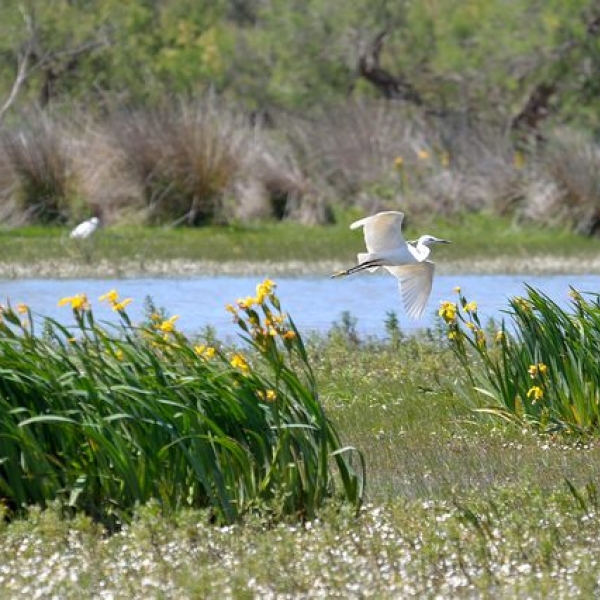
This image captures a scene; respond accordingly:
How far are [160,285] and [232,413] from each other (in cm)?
1321

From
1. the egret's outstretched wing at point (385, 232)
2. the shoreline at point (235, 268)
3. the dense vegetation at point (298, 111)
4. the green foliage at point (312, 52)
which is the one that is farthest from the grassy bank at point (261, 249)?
the egret's outstretched wing at point (385, 232)

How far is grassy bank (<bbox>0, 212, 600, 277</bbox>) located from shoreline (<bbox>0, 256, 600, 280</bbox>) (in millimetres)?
11

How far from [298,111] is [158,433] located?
28.2m

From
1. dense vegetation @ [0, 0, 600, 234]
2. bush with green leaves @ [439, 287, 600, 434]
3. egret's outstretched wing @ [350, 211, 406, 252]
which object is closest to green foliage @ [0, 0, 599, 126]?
dense vegetation @ [0, 0, 600, 234]

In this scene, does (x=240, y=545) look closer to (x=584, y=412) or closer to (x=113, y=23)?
(x=584, y=412)

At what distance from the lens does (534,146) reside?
27234 mm

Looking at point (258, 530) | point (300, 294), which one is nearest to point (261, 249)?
point (300, 294)

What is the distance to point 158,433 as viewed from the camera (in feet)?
21.2

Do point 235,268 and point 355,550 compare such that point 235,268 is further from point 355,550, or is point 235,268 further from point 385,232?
point 355,550

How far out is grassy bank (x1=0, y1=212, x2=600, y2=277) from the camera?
2127 cm

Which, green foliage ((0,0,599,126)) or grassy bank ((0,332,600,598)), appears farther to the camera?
green foliage ((0,0,599,126))

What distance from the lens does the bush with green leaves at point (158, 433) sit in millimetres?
6414

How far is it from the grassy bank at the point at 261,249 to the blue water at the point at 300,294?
2.30 feet

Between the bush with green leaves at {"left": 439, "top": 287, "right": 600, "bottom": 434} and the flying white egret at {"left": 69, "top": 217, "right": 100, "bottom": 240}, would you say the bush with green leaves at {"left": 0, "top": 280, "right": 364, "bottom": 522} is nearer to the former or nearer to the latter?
the bush with green leaves at {"left": 439, "top": 287, "right": 600, "bottom": 434}
